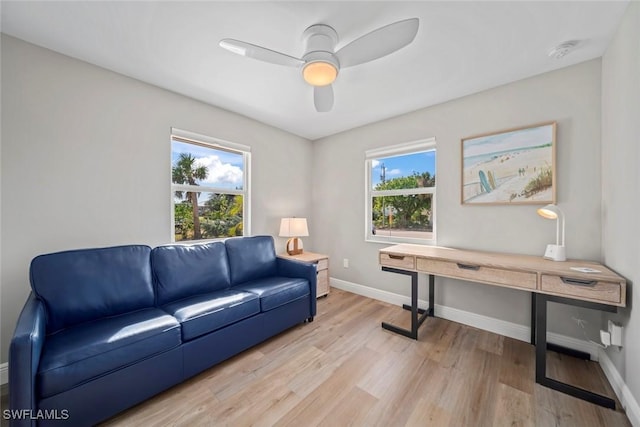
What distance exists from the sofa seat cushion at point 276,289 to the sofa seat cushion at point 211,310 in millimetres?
87

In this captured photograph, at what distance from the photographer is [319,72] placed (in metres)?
1.61

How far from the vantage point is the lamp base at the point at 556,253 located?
192cm

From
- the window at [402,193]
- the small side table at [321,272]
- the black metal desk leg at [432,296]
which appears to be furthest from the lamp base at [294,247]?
the black metal desk leg at [432,296]

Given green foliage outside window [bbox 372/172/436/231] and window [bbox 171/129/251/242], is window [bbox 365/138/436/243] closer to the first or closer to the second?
green foliage outside window [bbox 372/172/436/231]

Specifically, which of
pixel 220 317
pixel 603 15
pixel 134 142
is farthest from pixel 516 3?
pixel 134 142

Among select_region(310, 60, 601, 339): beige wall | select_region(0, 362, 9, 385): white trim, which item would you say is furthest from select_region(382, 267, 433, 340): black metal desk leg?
select_region(0, 362, 9, 385): white trim

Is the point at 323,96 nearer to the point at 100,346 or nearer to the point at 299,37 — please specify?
the point at 299,37

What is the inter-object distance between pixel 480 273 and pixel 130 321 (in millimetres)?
2636

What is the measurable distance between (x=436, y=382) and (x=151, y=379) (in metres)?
1.94

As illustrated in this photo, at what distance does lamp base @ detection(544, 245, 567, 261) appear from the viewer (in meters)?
1.92

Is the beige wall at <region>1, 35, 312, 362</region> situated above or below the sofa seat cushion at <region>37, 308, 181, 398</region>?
above

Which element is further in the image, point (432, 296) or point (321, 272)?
point (321, 272)

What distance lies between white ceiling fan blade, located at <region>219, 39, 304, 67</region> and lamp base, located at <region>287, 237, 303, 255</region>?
7.72ft

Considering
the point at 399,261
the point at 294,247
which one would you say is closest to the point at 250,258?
the point at 294,247
